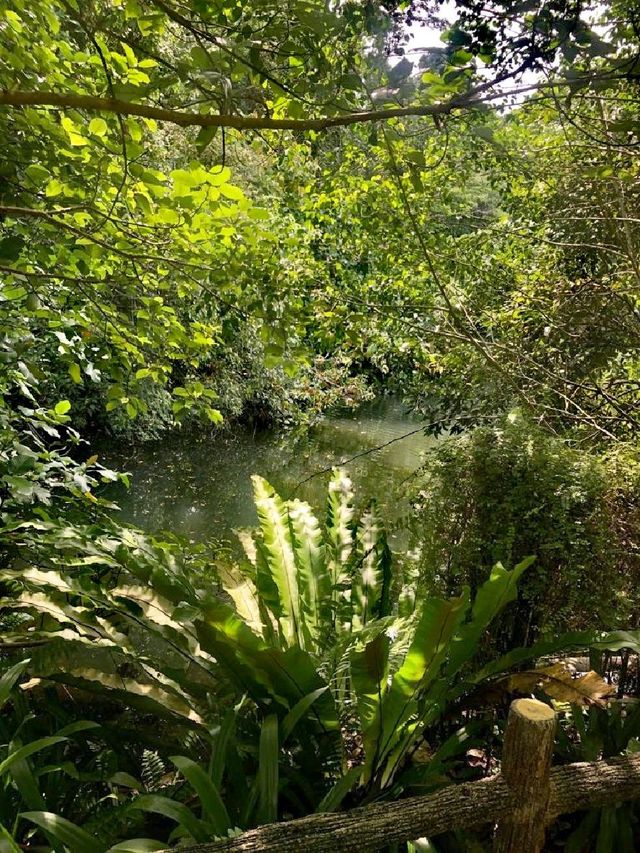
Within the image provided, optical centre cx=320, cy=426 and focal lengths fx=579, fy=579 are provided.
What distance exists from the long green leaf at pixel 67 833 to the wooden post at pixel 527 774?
0.99 metres

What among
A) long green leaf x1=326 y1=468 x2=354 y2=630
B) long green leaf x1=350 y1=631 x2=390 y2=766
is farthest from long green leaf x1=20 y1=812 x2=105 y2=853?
long green leaf x1=326 y1=468 x2=354 y2=630

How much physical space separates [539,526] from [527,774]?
104cm

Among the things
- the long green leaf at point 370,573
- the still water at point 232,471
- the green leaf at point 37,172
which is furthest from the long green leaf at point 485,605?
the still water at point 232,471

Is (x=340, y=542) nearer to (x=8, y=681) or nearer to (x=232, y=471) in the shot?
(x=8, y=681)

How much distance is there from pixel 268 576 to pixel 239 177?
6113mm

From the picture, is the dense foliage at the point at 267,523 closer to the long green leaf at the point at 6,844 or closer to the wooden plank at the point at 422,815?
the long green leaf at the point at 6,844

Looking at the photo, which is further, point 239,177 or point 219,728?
point 239,177

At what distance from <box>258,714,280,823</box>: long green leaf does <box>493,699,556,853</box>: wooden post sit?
0.62 meters

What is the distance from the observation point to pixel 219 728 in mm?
1727

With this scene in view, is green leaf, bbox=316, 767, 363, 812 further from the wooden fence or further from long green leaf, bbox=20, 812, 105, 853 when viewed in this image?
long green leaf, bbox=20, 812, 105, 853

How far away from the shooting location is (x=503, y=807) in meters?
1.26

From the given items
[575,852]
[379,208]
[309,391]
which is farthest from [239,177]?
[575,852]

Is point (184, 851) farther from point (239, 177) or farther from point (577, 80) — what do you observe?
point (239, 177)

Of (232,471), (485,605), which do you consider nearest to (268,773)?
(485,605)
